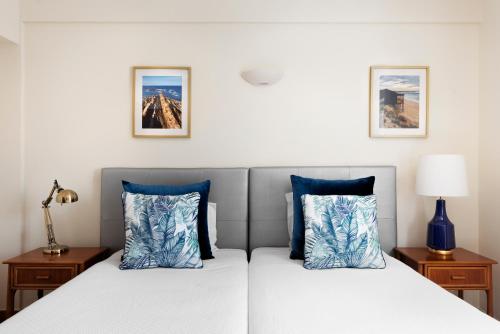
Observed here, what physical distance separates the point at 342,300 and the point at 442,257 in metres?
1.20

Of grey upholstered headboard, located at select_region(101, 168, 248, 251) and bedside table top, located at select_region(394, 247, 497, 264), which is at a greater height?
grey upholstered headboard, located at select_region(101, 168, 248, 251)

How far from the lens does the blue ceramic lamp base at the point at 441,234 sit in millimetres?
2377

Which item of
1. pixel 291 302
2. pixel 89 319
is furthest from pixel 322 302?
pixel 89 319

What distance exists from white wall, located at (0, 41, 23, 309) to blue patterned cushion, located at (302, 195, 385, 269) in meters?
2.25

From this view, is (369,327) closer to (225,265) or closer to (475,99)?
(225,265)

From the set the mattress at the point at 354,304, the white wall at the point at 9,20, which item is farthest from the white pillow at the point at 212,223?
the white wall at the point at 9,20

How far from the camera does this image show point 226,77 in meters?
2.73

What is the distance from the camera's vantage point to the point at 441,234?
2383 millimetres

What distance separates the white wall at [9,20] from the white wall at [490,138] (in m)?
3.62

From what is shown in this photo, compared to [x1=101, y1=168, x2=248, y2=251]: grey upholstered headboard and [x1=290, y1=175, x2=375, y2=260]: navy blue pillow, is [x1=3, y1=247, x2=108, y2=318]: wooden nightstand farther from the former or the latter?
[x1=290, y1=175, x2=375, y2=260]: navy blue pillow

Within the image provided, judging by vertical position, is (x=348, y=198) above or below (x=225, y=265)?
above

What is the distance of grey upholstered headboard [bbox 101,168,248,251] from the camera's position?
8.55 ft

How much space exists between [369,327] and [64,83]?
2.71 metres

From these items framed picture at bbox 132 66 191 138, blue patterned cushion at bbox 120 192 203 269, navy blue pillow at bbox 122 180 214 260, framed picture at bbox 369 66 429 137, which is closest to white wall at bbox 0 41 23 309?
framed picture at bbox 132 66 191 138
